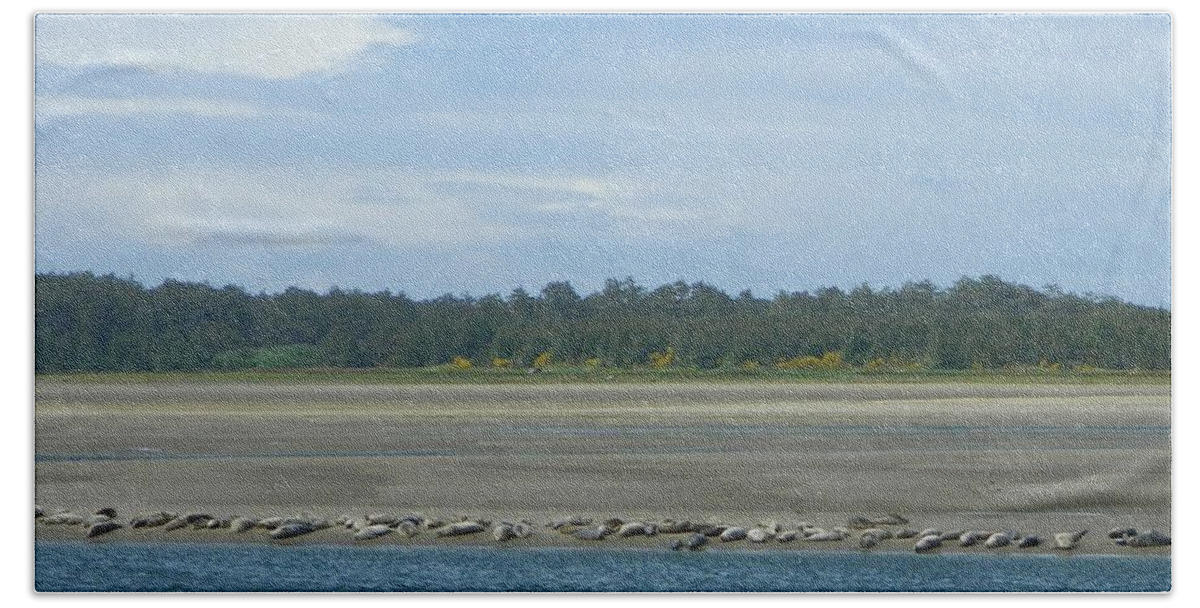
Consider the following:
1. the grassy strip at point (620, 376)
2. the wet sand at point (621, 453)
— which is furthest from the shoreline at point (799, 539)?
the grassy strip at point (620, 376)

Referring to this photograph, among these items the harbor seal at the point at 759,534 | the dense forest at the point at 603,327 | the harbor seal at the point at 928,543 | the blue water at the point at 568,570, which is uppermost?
the dense forest at the point at 603,327

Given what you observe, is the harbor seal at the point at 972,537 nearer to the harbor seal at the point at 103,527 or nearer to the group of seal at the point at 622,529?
the group of seal at the point at 622,529

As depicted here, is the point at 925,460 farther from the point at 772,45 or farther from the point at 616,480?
the point at 772,45

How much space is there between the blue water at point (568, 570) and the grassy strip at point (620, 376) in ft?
2.17

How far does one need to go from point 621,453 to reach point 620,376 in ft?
1.00

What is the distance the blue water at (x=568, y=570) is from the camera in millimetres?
6902

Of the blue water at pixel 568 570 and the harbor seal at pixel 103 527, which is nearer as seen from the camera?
the blue water at pixel 568 570

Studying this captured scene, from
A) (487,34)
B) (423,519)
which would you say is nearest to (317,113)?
(487,34)

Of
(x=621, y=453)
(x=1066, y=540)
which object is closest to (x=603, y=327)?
(x=621, y=453)

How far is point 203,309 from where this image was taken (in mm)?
7004

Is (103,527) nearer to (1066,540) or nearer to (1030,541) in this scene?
(1030,541)

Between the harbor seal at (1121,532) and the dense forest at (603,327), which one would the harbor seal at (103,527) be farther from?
the harbor seal at (1121,532)

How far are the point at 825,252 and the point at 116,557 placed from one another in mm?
3057

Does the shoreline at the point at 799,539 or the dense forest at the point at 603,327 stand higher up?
the dense forest at the point at 603,327
